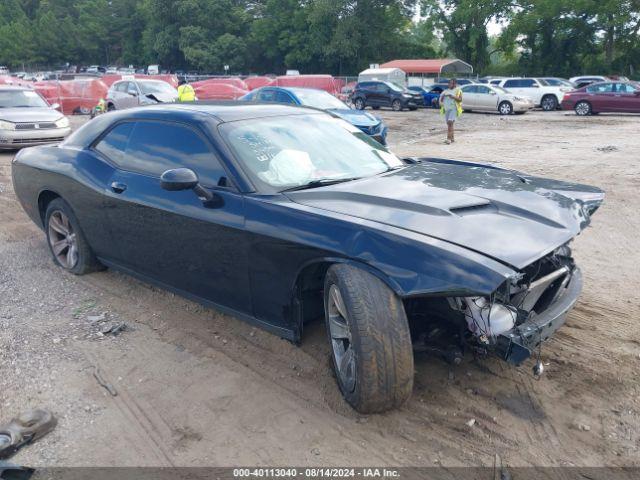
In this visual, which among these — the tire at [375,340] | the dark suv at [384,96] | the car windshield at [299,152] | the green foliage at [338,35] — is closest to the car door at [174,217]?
the car windshield at [299,152]

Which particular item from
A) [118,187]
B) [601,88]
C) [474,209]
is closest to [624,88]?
[601,88]

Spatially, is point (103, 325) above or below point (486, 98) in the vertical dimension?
below

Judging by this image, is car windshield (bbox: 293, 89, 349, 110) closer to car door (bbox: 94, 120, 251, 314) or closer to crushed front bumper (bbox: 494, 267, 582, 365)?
car door (bbox: 94, 120, 251, 314)

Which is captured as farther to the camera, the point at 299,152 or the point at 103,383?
the point at 299,152

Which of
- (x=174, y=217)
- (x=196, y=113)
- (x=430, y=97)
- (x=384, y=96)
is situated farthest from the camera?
(x=430, y=97)

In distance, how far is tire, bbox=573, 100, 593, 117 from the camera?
23.1 metres

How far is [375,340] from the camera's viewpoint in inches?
109

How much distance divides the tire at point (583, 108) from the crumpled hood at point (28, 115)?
64.4ft

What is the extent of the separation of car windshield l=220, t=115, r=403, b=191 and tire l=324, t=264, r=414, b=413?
0.95 m

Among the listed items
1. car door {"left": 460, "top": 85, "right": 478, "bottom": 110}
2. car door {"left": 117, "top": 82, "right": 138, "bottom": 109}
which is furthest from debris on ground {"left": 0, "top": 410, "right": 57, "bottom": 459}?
car door {"left": 460, "top": 85, "right": 478, "bottom": 110}

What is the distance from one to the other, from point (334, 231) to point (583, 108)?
23.5 meters

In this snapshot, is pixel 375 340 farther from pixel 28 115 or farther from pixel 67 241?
pixel 28 115

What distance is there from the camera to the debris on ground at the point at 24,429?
2.86 meters

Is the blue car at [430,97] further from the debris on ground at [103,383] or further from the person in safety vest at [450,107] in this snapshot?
the debris on ground at [103,383]
